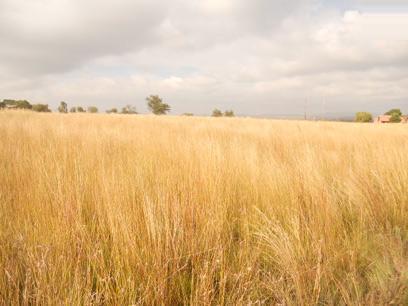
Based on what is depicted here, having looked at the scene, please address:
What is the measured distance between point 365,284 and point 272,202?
3.39ft

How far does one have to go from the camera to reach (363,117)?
51.2 metres

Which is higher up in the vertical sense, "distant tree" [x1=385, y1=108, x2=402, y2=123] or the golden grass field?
"distant tree" [x1=385, y1=108, x2=402, y2=123]

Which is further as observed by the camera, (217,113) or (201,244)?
(217,113)

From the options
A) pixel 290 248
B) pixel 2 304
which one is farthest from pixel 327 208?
pixel 2 304

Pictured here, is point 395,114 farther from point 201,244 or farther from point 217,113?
point 201,244

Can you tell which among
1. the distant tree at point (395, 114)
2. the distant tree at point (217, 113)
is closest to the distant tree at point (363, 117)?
the distant tree at point (395, 114)

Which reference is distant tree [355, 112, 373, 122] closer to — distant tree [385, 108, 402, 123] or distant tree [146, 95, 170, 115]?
distant tree [385, 108, 402, 123]

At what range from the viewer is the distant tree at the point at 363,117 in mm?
50938

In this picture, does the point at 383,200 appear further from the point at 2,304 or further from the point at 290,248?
the point at 2,304

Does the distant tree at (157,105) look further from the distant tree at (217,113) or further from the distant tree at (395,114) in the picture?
the distant tree at (395,114)

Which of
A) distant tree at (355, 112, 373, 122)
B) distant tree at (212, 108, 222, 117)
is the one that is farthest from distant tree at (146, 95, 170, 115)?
distant tree at (355, 112, 373, 122)

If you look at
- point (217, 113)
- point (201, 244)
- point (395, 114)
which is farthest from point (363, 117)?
point (201, 244)

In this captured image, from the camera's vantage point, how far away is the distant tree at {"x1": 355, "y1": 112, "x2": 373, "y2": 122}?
50938mm

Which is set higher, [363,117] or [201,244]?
[363,117]
